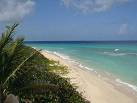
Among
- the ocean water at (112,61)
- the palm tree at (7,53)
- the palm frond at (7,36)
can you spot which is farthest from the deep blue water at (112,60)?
the palm frond at (7,36)

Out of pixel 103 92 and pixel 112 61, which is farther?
pixel 112 61

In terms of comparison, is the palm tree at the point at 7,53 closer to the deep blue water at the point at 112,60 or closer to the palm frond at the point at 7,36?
the palm frond at the point at 7,36

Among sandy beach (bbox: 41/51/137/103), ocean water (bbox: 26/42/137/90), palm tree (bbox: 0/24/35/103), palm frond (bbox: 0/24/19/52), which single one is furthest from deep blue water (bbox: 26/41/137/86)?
palm frond (bbox: 0/24/19/52)

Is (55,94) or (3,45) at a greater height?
(3,45)

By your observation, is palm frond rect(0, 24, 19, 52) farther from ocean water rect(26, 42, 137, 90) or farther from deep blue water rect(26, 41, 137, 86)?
deep blue water rect(26, 41, 137, 86)

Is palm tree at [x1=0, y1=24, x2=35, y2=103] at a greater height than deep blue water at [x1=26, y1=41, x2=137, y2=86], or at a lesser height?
greater

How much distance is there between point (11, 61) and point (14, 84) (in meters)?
2.79

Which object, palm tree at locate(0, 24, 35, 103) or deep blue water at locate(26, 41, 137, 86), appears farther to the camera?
deep blue water at locate(26, 41, 137, 86)

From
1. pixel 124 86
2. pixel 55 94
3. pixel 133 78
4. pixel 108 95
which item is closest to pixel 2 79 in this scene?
pixel 55 94

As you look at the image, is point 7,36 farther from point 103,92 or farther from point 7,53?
point 103,92

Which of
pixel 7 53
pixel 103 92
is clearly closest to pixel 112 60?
pixel 103 92

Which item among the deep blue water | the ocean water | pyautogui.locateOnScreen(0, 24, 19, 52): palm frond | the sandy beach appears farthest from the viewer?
the deep blue water

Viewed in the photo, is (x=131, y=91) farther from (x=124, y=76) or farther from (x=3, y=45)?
(x=3, y=45)

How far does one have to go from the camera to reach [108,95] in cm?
2000
